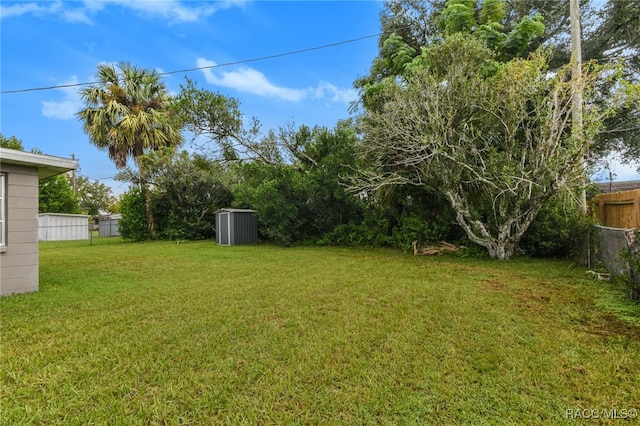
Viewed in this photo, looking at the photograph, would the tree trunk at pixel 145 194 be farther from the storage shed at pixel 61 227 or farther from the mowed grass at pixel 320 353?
the mowed grass at pixel 320 353

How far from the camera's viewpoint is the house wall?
4.28 meters

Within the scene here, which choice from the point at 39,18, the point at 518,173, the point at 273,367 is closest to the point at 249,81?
the point at 39,18

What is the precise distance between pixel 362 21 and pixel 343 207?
20.2ft

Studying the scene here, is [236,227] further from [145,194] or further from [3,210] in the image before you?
[3,210]

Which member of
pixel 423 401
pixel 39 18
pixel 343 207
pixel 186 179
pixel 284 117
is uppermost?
pixel 39 18

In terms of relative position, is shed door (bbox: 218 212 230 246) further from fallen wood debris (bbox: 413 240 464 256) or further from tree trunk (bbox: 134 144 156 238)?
fallen wood debris (bbox: 413 240 464 256)

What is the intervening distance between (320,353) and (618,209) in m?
6.53

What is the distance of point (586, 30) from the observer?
34.4 feet

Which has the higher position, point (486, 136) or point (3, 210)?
point (486, 136)

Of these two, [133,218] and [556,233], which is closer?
[556,233]

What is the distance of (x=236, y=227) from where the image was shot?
446 inches

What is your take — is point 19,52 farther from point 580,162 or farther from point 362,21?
point 580,162

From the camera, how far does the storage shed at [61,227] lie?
1540 cm

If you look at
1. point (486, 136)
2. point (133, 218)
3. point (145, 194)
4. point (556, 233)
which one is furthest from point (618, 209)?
point (133, 218)
